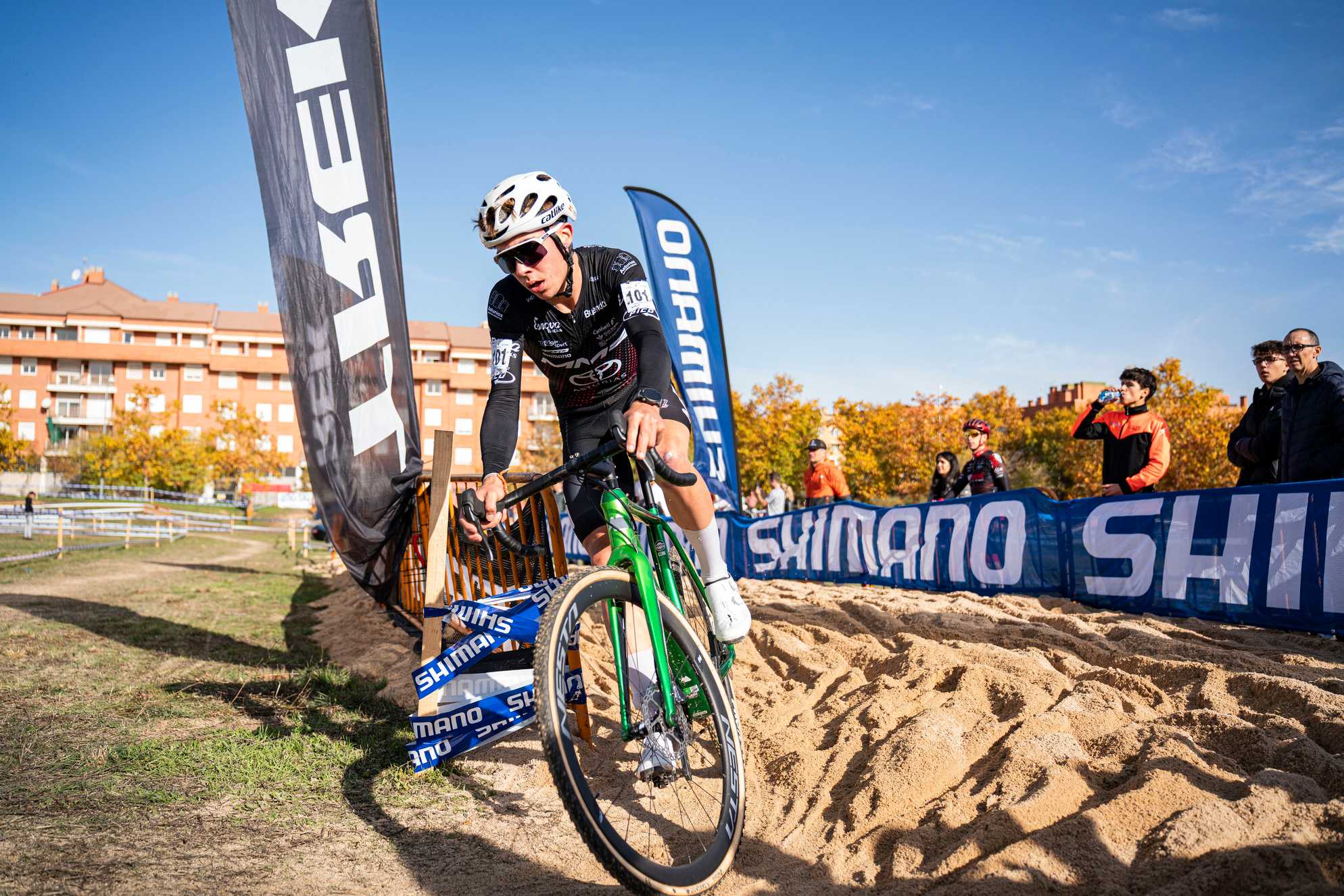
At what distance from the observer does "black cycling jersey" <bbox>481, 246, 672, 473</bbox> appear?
10.9 ft

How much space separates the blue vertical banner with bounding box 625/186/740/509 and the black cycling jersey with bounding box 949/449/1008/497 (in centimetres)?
403

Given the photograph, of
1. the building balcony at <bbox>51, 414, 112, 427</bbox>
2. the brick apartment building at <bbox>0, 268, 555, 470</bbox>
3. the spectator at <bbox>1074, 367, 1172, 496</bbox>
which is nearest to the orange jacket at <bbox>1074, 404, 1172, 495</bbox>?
the spectator at <bbox>1074, 367, 1172, 496</bbox>

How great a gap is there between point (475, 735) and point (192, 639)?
4.62m

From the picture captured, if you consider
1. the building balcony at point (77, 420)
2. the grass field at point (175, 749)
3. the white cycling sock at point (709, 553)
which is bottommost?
the grass field at point (175, 749)

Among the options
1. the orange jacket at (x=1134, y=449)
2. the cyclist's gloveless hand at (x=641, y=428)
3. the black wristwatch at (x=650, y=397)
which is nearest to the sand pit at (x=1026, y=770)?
the cyclist's gloveless hand at (x=641, y=428)

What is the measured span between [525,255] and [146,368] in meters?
88.7

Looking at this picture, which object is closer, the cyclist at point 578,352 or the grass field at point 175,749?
the grass field at point 175,749

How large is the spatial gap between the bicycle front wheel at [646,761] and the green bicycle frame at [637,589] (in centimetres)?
2

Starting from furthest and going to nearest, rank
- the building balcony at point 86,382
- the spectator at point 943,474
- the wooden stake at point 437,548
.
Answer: the building balcony at point 86,382 → the spectator at point 943,474 → the wooden stake at point 437,548

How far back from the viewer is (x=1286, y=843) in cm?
206

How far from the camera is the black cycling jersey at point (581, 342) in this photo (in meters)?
3.32

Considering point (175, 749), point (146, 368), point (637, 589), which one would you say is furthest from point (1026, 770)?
point (146, 368)

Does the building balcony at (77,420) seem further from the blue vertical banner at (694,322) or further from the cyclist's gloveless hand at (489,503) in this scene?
the cyclist's gloveless hand at (489,503)

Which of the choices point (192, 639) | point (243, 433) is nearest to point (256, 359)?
point (243, 433)
